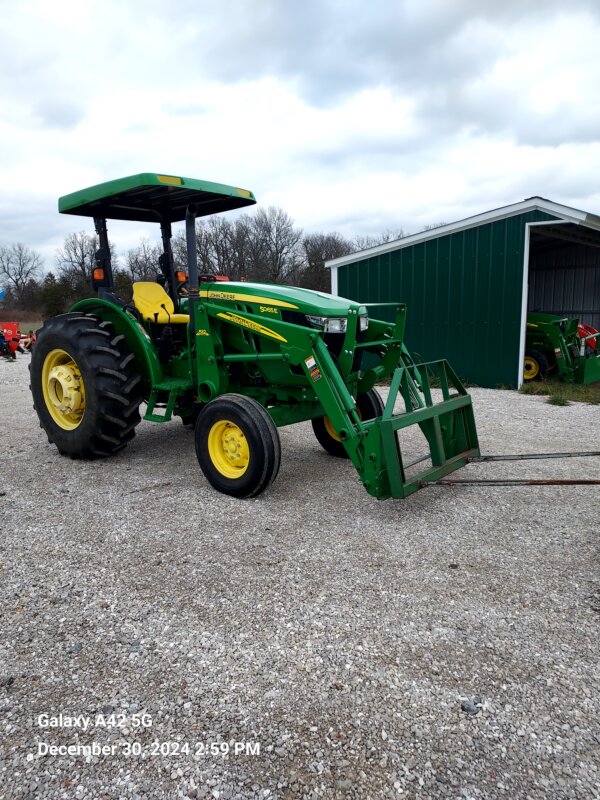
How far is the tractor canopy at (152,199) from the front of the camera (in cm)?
477

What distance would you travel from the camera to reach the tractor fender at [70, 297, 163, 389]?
5191 mm

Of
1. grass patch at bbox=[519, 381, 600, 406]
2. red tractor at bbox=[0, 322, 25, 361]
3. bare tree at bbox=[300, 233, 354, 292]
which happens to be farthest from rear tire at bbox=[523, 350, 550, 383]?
bare tree at bbox=[300, 233, 354, 292]

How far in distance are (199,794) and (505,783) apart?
99 centimetres

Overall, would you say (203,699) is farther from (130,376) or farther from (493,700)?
(130,376)

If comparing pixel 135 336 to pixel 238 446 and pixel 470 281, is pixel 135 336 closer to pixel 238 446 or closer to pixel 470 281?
pixel 238 446

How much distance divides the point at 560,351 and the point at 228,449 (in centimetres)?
832

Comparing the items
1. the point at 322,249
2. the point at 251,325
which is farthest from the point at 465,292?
the point at 322,249

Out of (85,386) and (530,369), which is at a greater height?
(85,386)

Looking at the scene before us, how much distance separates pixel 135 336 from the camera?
529 centimetres

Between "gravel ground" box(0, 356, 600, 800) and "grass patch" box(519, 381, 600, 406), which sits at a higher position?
"grass patch" box(519, 381, 600, 406)

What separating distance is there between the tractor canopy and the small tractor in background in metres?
7.35

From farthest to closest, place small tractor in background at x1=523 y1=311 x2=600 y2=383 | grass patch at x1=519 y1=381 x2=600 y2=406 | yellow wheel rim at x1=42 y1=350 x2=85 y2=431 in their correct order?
small tractor in background at x1=523 y1=311 x2=600 y2=383 < grass patch at x1=519 y1=381 x2=600 y2=406 < yellow wheel rim at x1=42 y1=350 x2=85 y2=431

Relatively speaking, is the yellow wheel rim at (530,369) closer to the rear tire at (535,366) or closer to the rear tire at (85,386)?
the rear tire at (535,366)

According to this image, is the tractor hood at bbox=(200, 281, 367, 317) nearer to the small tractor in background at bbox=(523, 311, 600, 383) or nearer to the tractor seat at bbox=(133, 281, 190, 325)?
the tractor seat at bbox=(133, 281, 190, 325)
